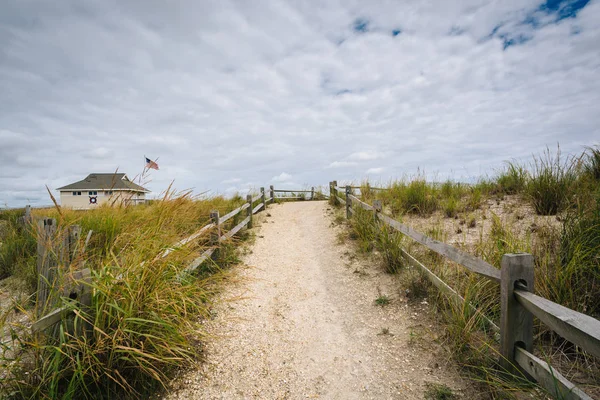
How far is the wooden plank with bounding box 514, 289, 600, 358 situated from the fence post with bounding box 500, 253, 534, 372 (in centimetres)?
17

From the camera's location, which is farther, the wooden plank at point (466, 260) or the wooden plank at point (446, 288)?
the wooden plank at point (446, 288)

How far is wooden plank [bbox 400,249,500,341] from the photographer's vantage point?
285 cm

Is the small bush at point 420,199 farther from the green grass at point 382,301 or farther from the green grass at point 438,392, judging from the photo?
the green grass at point 438,392

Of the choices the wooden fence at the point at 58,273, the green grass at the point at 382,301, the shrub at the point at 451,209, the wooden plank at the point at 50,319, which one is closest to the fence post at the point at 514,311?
the green grass at the point at 382,301

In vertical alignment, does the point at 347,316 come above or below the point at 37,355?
below

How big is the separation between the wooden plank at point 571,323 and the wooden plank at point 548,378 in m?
0.32

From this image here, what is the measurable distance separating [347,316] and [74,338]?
3147mm

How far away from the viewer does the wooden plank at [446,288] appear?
9.36 ft

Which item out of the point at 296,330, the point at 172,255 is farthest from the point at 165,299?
the point at 296,330

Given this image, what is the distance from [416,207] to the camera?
797cm

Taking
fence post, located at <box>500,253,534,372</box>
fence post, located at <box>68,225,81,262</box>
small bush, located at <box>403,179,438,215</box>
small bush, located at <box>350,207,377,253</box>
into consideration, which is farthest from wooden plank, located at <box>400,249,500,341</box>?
fence post, located at <box>68,225,81,262</box>

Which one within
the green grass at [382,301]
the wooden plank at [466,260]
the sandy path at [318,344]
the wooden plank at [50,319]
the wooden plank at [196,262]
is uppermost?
the wooden plank at [466,260]

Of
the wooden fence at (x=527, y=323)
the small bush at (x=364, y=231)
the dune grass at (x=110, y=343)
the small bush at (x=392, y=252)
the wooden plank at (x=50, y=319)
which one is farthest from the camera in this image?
the small bush at (x=364, y=231)

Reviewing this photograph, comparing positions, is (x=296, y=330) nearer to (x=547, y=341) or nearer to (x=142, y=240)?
(x=142, y=240)
